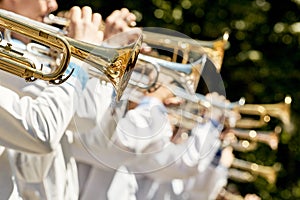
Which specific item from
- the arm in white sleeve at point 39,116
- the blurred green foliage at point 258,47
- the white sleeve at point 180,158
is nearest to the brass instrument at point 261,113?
the white sleeve at point 180,158

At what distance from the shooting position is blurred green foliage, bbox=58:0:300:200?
26.5 ft

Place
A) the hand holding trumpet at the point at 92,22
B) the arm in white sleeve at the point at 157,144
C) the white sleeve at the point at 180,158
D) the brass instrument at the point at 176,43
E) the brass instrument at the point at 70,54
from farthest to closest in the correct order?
Result: the brass instrument at the point at 176,43 → the white sleeve at the point at 180,158 → the arm in white sleeve at the point at 157,144 → the hand holding trumpet at the point at 92,22 → the brass instrument at the point at 70,54

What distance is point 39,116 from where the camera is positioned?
Answer: 387 centimetres

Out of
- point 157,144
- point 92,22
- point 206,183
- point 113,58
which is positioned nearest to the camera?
point 113,58

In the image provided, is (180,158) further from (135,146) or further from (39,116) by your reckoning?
(39,116)

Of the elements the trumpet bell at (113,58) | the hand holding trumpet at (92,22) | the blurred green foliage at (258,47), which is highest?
the blurred green foliage at (258,47)

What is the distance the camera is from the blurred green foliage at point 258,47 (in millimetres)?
8086

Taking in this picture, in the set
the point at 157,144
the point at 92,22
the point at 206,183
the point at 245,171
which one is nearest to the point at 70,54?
the point at 92,22

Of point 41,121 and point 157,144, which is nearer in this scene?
point 41,121

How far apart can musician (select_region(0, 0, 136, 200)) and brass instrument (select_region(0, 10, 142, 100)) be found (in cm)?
22

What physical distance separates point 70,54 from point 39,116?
13.3 inches

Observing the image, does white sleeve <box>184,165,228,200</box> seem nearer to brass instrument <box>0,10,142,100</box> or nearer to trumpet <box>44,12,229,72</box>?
trumpet <box>44,12,229,72</box>

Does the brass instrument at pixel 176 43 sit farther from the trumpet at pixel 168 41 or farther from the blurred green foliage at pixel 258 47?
the blurred green foliage at pixel 258 47

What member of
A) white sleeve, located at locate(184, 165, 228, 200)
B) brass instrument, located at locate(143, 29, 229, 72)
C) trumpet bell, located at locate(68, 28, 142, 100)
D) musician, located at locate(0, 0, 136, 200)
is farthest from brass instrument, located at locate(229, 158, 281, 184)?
trumpet bell, located at locate(68, 28, 142, 100)
